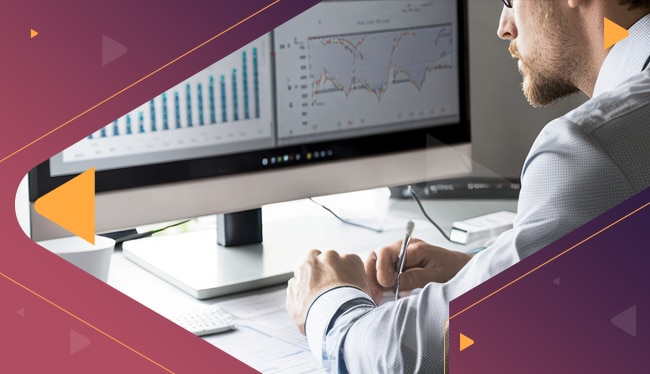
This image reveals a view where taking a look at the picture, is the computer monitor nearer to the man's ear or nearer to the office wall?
the office wall

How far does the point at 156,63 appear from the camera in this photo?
4.21 feet

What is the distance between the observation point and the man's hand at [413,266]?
54.4 inches

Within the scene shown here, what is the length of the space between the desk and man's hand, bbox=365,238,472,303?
0.14 meters

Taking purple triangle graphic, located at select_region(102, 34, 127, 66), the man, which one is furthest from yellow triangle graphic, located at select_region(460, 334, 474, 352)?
purple triangle graphic, located at select_region(102, 34, 127, 66)

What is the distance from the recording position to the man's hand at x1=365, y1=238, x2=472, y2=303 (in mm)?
1383

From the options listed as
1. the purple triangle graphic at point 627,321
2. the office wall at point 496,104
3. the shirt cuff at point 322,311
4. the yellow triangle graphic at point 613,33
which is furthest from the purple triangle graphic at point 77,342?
the office wall at point 496,104

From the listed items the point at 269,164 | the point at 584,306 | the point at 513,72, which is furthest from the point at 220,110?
the point at 513,72

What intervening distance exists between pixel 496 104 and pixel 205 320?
99 centimetres

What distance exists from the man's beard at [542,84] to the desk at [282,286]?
342 mm

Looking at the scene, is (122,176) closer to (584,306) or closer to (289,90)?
(289,90)

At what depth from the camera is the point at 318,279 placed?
1244 millimetres

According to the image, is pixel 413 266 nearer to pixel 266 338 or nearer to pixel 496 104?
pixel 266 338

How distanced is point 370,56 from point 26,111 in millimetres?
572

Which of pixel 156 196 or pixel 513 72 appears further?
pixel 513 72
